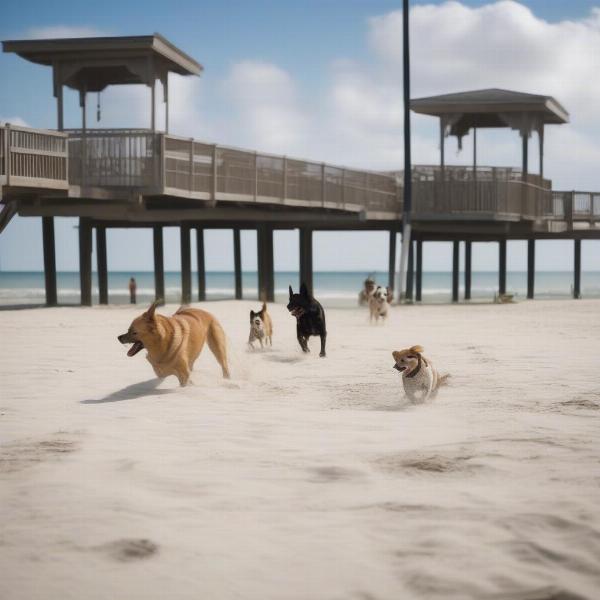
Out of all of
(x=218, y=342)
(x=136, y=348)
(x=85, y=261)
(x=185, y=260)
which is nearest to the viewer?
(x=136, y=348)

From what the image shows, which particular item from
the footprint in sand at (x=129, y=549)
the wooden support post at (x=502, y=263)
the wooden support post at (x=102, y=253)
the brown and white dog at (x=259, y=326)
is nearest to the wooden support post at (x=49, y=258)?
the wooden support post at (x=102, y=253)

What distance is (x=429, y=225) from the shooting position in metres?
31.0

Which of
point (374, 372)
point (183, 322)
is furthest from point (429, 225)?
point (183, 322)

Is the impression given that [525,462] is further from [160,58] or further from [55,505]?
[160,58]

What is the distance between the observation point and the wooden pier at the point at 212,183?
800 inches

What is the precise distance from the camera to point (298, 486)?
5535 millimetres

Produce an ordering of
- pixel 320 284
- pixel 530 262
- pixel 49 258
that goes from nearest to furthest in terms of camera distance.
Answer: pixel 49 258 → pixel 530 262 → pixel 320 284

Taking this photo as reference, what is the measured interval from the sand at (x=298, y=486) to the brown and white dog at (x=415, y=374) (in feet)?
0.45

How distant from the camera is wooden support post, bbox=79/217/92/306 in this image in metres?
24.8

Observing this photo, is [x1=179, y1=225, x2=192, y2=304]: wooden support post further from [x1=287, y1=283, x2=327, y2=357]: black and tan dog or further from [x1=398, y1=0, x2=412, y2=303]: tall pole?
[x1=287, y1=283, x2=327, y2=357]: black and tan dog

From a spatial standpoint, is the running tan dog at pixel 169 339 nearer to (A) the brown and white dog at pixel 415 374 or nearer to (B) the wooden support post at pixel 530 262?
(A) the brown and white dog at pixel 415 374

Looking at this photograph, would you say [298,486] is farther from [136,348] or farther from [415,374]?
[136,348]

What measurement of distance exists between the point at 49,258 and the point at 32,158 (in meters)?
7.87

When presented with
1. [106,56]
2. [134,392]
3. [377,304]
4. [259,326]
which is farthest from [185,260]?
[134,392]
